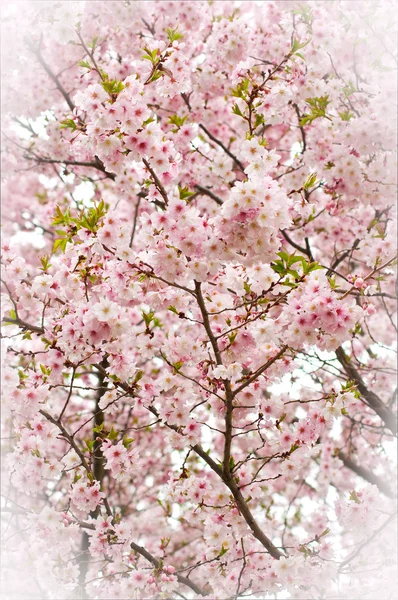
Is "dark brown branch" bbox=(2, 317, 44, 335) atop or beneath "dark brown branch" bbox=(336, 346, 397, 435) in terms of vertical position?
beneath

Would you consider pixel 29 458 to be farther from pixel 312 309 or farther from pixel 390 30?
pixel 390 30

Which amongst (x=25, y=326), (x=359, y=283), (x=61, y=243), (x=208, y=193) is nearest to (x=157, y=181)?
(x=61, y=243)

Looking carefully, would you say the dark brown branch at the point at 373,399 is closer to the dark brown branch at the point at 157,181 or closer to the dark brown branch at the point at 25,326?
the dark brown branch at the point at 157,181

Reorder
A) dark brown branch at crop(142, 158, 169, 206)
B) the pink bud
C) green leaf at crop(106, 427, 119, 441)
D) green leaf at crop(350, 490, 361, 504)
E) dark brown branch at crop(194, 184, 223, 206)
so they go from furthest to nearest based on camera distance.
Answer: dark brown branch at crop(194, 184, 223, 206) → green leaf at crop(350, 490, 361, 504) → green leaf at crop(106, 427, 119, 441) → dark brown branch at crop(142, 158, 169, 206) → the pink bud

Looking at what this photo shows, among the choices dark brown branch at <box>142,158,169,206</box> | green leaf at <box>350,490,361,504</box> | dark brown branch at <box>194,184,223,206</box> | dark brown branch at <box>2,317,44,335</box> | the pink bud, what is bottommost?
green leaf at <box>350,490,361,504</box>

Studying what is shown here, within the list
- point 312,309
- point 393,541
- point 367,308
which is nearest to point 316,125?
point 367,308

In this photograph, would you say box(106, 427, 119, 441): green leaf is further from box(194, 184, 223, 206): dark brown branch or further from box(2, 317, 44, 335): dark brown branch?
box(194, 184, 223, 206): dark brown branch

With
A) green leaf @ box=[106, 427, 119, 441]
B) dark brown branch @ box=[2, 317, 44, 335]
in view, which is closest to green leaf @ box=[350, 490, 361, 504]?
green leaf @ box=[106, 427, 119, 441]

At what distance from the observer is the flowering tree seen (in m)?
3.10

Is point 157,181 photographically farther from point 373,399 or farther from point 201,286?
point 373,399

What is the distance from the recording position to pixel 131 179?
15.1ft

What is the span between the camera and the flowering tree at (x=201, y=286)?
3102mm

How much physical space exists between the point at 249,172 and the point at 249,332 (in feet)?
3.43

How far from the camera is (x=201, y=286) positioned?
3.86m
